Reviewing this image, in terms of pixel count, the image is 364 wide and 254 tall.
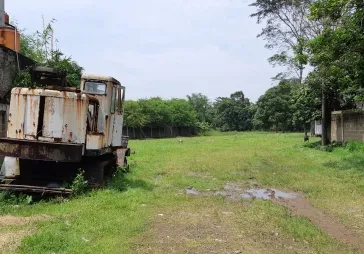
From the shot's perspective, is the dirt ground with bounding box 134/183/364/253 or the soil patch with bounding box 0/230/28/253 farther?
the dirt ground with bounding box 134/183/364/253

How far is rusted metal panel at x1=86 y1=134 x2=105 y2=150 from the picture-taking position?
31.6 ft

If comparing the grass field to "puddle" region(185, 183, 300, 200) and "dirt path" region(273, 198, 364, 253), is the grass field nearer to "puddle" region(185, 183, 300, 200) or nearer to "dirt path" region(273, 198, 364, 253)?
"dirt path" region(273, 198, 364, 253)

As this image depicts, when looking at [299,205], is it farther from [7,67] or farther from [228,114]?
[228,114]

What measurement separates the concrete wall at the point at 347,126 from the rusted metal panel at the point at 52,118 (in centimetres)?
1411

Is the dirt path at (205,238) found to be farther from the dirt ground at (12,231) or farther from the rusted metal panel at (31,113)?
the rusted metal panel at (31,113)

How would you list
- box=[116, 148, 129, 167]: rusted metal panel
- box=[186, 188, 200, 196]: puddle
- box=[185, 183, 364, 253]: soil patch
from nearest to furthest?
box=[185, 183, 364, 253]: soil patch, box=[186, 188, 200, 196]: puddle, box=[116, 148, 129, 167]: rusted metal panel

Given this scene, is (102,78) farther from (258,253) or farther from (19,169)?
(258,253)

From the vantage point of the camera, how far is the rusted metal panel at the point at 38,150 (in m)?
8.84

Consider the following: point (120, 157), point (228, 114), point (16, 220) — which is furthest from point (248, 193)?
point (228, 114)

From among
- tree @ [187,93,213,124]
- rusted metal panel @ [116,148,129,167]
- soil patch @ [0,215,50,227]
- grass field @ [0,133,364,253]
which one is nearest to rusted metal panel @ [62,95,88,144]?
grass field @ [0,133,364,253]

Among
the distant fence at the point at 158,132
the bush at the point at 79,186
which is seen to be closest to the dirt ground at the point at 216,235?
the bush at the point at 79,186

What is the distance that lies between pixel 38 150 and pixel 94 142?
1326 millimetres

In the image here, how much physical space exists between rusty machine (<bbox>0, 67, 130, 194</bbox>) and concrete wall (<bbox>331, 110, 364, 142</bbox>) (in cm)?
1247

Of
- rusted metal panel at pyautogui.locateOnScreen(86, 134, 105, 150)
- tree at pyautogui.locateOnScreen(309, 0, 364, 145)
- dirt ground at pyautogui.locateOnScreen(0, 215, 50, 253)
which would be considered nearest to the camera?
dirt ground at pyautogui.locateOnScreen(0, 215, 50, 253)
